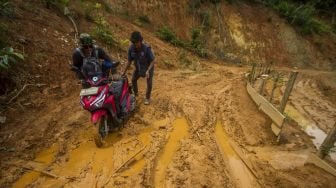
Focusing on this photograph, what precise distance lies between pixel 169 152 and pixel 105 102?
1574 millimetres

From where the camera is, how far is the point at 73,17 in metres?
10.6

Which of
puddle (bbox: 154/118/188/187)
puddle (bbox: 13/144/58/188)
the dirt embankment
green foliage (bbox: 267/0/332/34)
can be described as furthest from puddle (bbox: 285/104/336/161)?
green foliage (bbox: 267/0/332/34)

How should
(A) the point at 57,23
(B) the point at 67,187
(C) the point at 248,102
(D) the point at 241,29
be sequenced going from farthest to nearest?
(D) the point at 241,29
(A) the point at 57,23
(C) the point at 248,102
(B) the point at 67,187

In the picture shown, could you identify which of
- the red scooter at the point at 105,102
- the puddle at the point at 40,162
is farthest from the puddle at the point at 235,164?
the puddle at the point at 40,162

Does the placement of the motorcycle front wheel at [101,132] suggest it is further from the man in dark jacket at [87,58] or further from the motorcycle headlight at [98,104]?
the man in dark jacket at [87,58]

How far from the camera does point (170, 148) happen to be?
5.46 meters

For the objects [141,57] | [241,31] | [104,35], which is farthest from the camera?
[241,31]

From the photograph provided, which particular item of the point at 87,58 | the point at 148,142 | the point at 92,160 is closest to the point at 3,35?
the point at 87,58

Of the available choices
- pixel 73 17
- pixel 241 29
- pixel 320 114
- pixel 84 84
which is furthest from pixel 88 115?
pixel 241 29

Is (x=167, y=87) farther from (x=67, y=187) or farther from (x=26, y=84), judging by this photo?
Answer: (x=67, y=187)

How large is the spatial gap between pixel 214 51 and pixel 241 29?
363cm

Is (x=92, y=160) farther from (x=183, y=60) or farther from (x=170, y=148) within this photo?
(x=183, y=60)

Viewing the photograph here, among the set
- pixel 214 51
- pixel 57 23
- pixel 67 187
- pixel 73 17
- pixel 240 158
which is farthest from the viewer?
pixel 214 51

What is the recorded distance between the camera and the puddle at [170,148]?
4.59 meters
